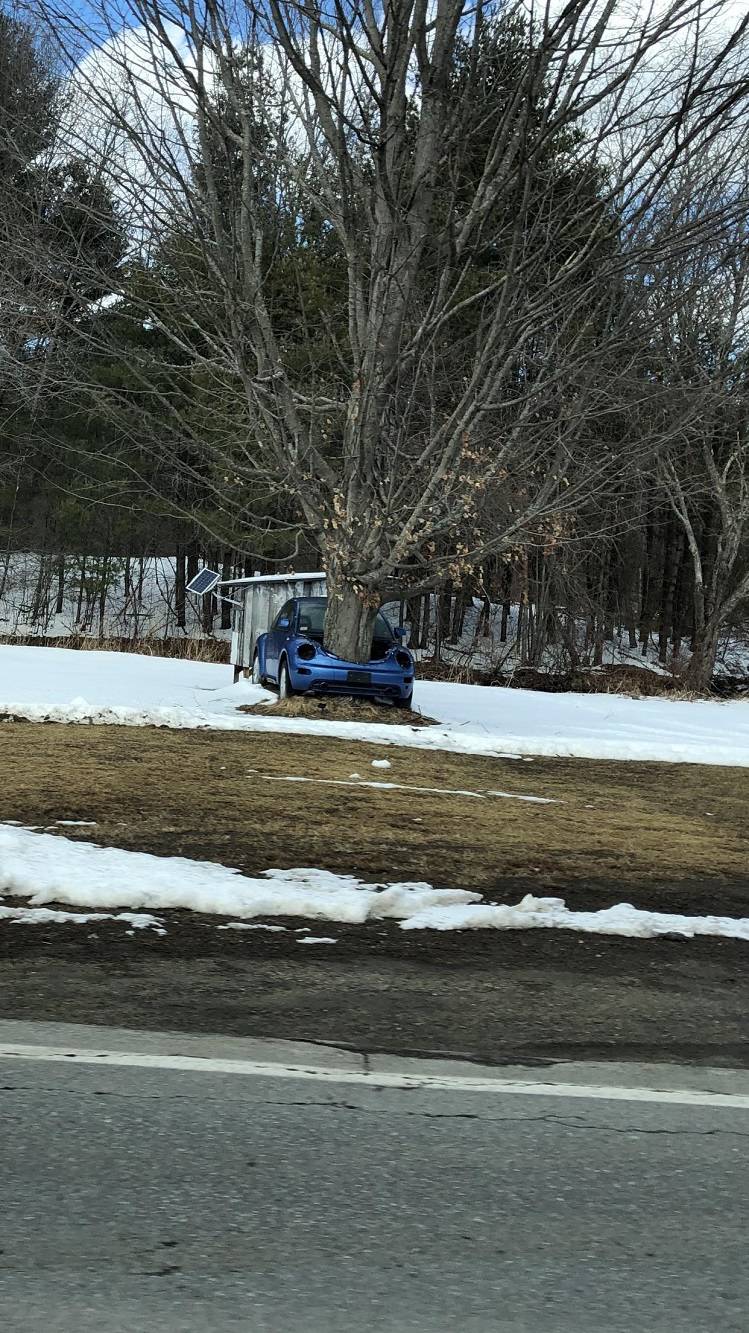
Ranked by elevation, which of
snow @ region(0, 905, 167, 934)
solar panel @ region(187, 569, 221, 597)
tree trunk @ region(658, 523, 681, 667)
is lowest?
snow @ region(0, 905, 167, 934)

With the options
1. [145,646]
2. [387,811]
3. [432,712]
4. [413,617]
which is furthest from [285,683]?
[413,617]

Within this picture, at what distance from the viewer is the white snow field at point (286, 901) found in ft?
20.4

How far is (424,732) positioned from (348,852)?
8.27 m

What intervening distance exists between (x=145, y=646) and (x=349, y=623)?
17750mm

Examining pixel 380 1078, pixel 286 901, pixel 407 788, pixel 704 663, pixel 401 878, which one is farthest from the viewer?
pixel 704 663

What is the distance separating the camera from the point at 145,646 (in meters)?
34.6

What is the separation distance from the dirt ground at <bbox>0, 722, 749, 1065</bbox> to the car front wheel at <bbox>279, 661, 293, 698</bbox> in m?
4.18

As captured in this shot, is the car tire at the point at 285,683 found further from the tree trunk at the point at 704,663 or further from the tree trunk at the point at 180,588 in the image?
the tree trunk at the point at 180,588

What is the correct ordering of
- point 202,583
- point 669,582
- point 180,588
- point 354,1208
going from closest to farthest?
point 354,1208
point 202,583
point 180,588
point 669,582

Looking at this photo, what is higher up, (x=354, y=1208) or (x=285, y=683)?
(x=285, y=683)

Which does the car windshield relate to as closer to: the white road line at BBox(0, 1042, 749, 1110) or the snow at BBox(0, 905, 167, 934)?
the snow at BBox(0, 905, 167, 934)

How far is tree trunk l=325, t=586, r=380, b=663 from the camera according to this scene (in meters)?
17.6

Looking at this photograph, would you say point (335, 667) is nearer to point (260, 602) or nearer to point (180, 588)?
point (260, 602)

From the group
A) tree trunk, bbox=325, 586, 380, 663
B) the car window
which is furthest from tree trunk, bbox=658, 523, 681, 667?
tree trunk, bbox=325, 586, 380, 663
